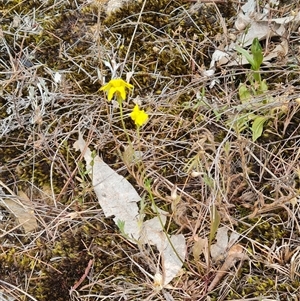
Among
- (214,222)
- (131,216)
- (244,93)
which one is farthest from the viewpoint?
(244,93)

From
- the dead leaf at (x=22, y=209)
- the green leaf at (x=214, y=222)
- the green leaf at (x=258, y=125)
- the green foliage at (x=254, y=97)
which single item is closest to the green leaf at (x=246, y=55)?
the green foliage at (x=254, y=97)

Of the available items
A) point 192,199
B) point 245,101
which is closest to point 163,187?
point 192,199

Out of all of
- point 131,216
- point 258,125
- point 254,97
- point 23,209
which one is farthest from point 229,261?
point 23,209

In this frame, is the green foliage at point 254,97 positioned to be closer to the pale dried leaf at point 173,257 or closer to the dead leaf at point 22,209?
the pale dried leaf at point 173,257

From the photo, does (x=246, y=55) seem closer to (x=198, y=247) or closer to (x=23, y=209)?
(x=198, y=247)

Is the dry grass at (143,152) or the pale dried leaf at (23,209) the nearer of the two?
the dry grass at (143,152)

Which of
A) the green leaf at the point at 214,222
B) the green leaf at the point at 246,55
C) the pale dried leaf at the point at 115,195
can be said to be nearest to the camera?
the green leaf at the point at 214,222

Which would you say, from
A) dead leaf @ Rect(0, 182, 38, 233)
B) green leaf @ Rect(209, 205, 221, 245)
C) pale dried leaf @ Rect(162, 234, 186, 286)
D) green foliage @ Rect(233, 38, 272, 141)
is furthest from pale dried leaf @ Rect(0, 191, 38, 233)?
green foliage @ Rect(233, 38, 272, 141)

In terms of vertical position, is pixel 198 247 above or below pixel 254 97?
below
